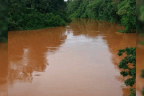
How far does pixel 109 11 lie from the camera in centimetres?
2253

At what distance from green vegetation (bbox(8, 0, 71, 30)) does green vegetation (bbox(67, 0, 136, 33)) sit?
6.30 meters

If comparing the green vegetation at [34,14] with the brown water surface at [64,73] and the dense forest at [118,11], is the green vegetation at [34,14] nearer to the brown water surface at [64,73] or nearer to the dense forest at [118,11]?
the dense forest at [118,11]

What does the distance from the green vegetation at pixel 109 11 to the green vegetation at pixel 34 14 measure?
6.30 meters

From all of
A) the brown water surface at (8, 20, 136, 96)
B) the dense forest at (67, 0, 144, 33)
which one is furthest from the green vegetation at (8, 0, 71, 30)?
the brown water surface at (8, 20, 136, 96)

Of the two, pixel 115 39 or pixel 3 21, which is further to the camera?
pixel 115 39

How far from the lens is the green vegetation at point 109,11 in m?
13.3

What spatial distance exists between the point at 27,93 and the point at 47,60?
3.12m

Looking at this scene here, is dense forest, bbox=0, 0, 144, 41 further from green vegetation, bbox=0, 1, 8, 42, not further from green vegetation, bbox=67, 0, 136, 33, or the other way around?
green vegetation, bbox=0, 1, 8, 42

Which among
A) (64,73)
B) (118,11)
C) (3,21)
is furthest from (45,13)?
(3,21)

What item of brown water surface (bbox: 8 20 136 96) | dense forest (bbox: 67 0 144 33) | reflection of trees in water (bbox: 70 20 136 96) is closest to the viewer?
A: dense forest (bbox: 67 0 144 33)

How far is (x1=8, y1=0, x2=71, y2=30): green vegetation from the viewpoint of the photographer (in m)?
16.2

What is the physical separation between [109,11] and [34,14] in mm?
9202

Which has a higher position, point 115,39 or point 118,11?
point 118,11

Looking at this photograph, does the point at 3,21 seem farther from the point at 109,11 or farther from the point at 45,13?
the point at 109,11
